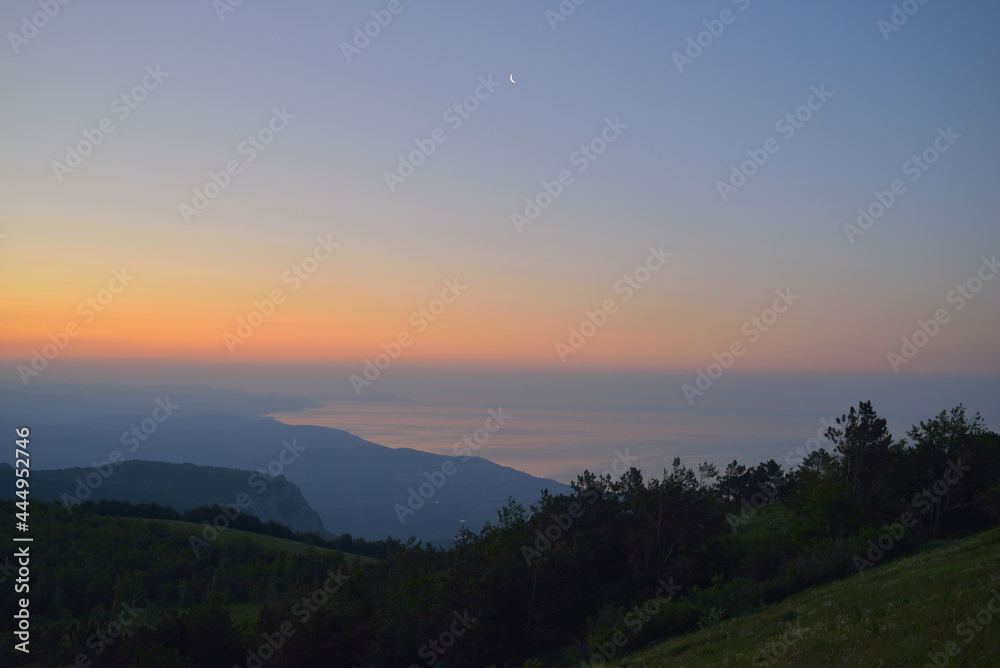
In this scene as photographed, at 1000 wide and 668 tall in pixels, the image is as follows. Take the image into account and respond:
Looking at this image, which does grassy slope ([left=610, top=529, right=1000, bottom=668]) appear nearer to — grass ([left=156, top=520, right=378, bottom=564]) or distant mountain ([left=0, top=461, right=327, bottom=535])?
grass ([left=156, top=520, right=378, bottom=564])

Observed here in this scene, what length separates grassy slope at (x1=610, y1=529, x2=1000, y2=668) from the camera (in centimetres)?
895

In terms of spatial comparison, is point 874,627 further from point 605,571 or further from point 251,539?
point 251,539

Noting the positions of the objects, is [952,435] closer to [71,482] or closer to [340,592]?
[340,592]

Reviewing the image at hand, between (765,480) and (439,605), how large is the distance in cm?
5487

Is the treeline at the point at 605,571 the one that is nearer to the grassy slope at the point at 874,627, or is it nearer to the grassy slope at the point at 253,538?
the grassy slope at the point at 874,627

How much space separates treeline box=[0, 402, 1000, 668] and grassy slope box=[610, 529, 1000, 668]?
446 centimetres

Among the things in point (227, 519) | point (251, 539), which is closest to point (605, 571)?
point (251, 539)

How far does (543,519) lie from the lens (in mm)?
32562

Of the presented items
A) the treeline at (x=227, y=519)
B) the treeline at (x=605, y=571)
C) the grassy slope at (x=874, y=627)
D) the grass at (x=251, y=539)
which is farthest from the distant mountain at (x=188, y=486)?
the grassy slope at (x=874, y=627)

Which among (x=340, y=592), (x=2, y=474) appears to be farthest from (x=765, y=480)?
(x=2, y=474)

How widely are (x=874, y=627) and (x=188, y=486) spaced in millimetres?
169279

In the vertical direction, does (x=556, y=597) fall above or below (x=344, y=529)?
above

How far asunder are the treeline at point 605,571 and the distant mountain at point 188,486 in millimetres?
102235

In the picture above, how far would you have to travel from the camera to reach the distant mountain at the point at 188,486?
398 ft
